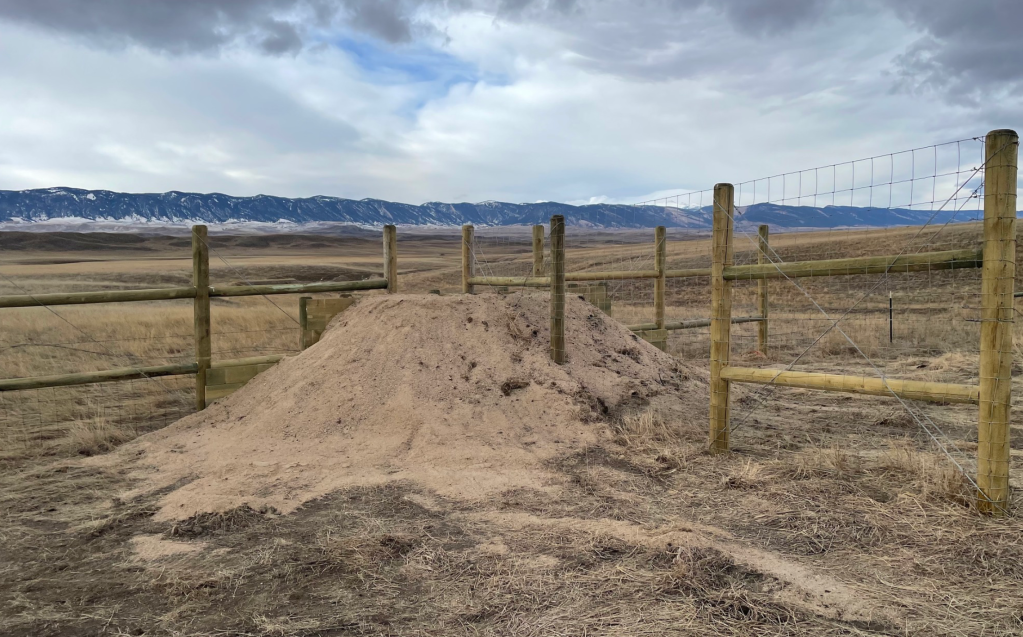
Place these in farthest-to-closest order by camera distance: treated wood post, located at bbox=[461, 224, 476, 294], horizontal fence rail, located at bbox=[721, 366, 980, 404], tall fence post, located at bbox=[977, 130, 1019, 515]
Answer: treated wood post, located at bbox=[461, 224, 476, 294] → horizontal fence rail, located at bbox=[721, 366, 980, 404] → tall fence post, located at bbox=[977, 130, 1019, 515]

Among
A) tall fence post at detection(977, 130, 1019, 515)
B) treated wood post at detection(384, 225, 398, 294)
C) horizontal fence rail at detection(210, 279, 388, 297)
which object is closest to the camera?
tall fence post at detection(977, 130, 1019, 515)

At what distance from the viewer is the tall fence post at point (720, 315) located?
4.93m

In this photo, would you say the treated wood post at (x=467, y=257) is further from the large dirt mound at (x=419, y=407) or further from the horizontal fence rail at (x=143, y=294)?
the horizontal fence rail at (x=143, y=294)

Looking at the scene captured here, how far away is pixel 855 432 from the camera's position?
18.8ft

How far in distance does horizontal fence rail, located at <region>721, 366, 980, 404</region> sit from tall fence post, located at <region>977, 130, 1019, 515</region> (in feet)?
0.41

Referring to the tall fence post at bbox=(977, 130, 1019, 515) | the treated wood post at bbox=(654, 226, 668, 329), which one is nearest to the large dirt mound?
the treated wood post at bbox=(654, 226, 668, 329)

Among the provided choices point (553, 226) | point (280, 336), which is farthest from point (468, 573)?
point (280, 336)

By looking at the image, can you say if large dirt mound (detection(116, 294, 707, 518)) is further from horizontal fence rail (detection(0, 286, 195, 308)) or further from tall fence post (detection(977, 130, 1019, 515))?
tall fence post (detection(977, 130, 1019, 515))

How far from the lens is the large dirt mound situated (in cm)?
457

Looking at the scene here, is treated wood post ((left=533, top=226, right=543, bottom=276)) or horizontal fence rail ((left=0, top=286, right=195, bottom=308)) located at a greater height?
treated wood post ((left=533, top=226, right=543, bottom=276))


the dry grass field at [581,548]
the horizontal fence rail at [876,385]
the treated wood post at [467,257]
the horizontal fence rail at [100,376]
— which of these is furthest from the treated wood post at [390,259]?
the horizontal fence rail at [876,385]

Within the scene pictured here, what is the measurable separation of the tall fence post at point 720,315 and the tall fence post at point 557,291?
168 cm

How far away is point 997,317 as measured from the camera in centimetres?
354

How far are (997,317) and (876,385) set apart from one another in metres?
0.72
